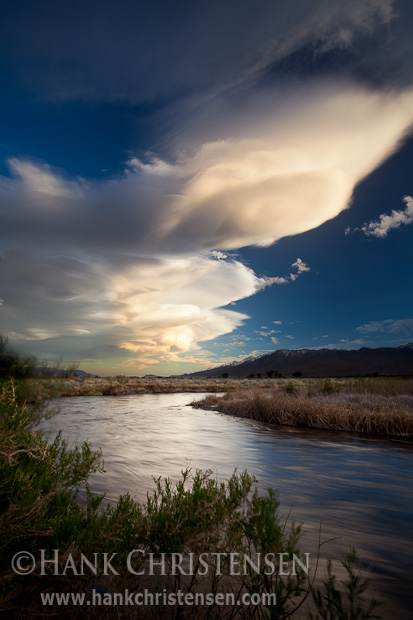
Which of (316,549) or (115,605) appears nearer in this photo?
(115,605)

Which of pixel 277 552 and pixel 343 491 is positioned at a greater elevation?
pixel 277 552

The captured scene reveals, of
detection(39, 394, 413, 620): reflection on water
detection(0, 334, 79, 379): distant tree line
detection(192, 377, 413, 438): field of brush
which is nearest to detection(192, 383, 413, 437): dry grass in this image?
detection(192, 377, 413, 438): field of brush

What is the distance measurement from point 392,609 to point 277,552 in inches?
75.4

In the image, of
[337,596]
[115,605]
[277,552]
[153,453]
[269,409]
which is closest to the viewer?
[337,596]

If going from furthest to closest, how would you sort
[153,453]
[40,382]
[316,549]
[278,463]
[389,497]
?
1. [40,382]
2. [153,453]
3. [278,463]
4. [389,497]
5. [316,549]

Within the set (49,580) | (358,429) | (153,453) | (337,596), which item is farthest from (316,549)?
(358,429)

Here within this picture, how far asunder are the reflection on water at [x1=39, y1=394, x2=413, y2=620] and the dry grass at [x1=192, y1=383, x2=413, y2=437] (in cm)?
105

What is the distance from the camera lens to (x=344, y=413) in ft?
55.9

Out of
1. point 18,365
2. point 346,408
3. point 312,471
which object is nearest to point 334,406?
point 346,408

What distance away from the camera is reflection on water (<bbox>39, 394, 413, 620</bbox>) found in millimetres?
5074

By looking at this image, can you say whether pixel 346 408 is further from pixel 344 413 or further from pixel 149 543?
pixel 149 543

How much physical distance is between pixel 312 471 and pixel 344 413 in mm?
8224

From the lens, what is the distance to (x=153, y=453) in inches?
510

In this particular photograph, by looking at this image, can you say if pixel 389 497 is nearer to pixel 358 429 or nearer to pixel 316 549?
pixel 316 549
